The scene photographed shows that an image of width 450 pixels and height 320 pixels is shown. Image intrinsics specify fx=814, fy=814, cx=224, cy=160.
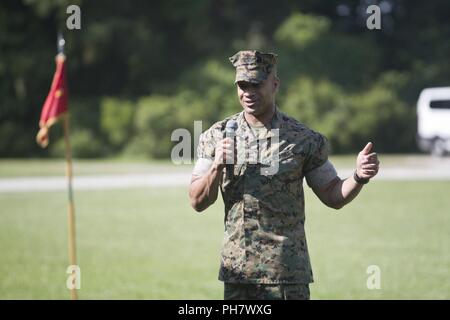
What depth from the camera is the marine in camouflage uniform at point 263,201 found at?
4574 mm

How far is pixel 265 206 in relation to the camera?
459 cm

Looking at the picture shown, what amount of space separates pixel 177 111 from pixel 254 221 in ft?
119

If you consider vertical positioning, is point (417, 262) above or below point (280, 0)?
below

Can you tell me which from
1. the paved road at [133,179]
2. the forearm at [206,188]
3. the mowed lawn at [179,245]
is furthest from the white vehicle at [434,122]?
the forearm at [206,188]

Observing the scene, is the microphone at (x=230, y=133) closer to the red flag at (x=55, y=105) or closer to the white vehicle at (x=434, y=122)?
the red flag at (x=55, y=105)

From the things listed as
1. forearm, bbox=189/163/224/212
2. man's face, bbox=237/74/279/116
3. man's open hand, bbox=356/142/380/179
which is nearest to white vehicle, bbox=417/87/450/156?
man's open hand, bbox=356/142/380/179

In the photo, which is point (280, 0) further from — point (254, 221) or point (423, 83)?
point (254, 221)

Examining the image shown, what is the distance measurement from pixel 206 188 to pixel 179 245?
34.2ft

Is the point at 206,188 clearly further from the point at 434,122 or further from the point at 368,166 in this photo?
the point at 434,122

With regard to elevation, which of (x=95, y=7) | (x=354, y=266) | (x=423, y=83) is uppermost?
(x=95, y=7)

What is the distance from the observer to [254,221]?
181 inches

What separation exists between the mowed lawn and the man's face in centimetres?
566

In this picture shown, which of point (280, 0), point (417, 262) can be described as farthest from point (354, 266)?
point (280, 0)

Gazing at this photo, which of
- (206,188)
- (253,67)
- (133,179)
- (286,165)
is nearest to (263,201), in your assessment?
(286,165)
